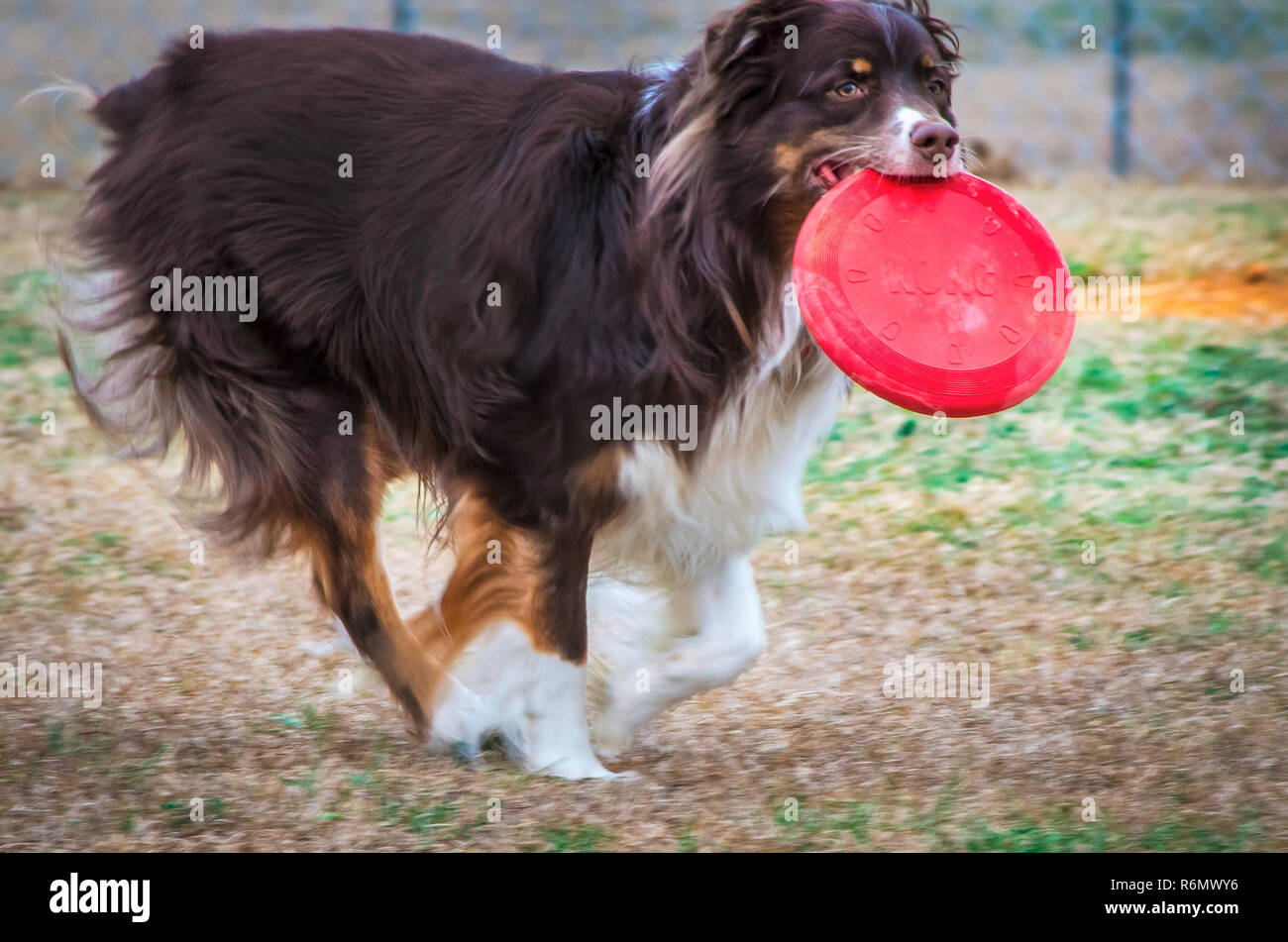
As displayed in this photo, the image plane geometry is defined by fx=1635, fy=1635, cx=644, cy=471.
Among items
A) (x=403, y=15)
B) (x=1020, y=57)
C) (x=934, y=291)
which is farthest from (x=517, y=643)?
(x=1020, y=57)

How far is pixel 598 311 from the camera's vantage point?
394 cm

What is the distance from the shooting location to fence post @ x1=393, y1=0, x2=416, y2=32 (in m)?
11.4

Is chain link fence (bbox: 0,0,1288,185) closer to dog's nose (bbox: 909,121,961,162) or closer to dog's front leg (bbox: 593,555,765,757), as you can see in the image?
dog's front leg (bbox: 593,555,765,757)

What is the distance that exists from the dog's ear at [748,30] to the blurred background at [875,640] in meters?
0.70

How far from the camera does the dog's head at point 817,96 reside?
146 inches

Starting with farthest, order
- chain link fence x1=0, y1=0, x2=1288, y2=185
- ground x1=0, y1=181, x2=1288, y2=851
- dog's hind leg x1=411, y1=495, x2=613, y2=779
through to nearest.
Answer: chain link fence x1=0, y1=0, x2=1288, y2=185, dog's hind leg x1=411, y1=495, x2=613, y2=779, ground x1=0, y1=181, x2=1288, y2=851

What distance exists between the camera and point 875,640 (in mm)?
5395

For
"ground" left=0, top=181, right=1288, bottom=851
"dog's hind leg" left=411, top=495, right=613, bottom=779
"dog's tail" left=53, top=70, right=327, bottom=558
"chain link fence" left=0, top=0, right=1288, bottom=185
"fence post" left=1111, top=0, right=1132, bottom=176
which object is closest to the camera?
"ground" left=0, top=181, right=1288, bottom=851

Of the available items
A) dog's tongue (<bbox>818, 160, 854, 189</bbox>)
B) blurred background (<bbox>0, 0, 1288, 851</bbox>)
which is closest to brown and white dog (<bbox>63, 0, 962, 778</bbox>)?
dog's tongue (<bbox>818, 160, 854, 189</bbox>)

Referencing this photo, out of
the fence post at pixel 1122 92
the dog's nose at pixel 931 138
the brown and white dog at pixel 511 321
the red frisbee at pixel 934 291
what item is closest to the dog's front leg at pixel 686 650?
the brown and white dog at pixel 511 321

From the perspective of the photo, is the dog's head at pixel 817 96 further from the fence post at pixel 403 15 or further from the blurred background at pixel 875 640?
the fence post at pixel 403 15

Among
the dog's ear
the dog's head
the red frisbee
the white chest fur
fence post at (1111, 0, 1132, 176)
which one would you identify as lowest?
the white chest fur

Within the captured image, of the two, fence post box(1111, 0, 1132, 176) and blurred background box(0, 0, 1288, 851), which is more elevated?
fence post box(1111, 0, 1132, 176)

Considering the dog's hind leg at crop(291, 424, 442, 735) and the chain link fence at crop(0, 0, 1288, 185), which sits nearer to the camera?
the dog's hind leg at crop(291, 424, 442, 735)
